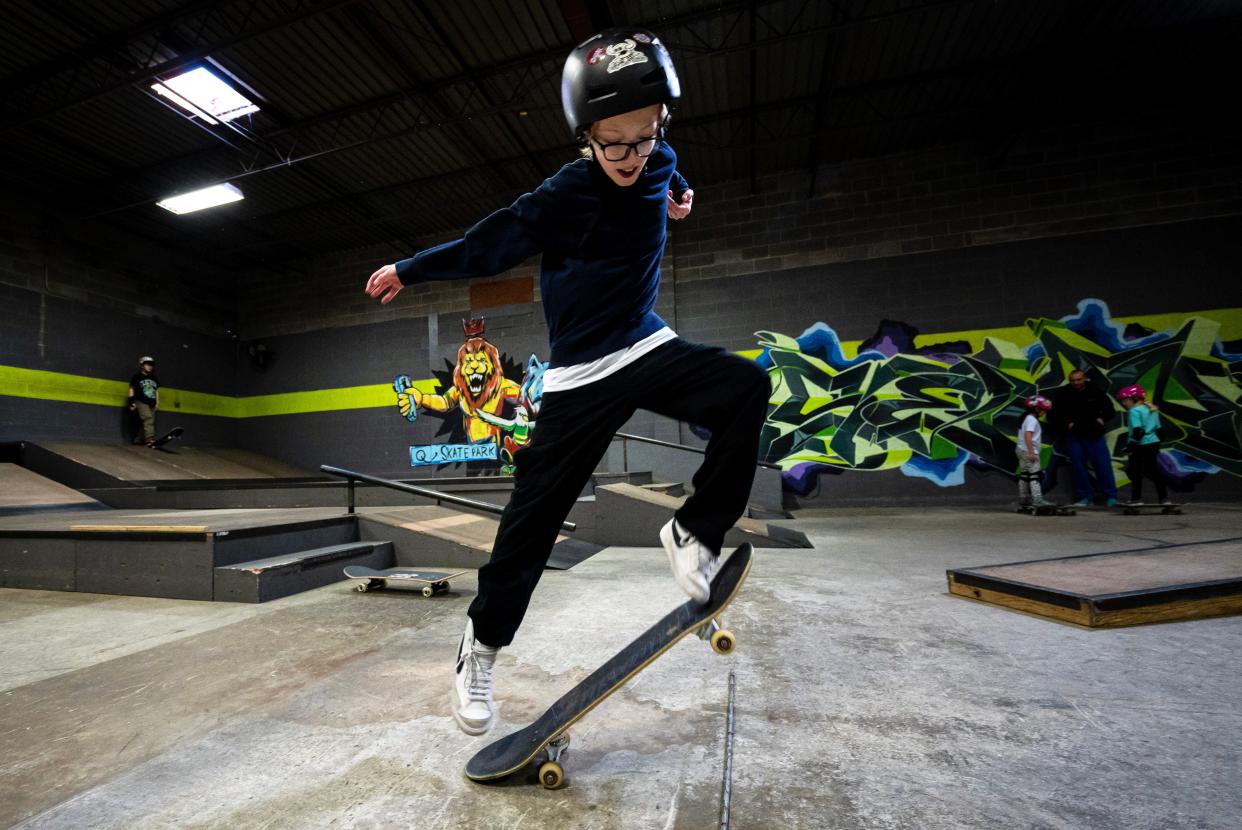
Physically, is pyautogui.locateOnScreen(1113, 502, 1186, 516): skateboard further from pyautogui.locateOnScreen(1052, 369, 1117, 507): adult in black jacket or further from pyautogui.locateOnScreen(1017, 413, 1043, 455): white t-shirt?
pyautogui.locateOnScreen(1017, 413, 1043, 455): white t-shirt

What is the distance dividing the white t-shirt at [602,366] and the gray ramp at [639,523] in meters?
3.45

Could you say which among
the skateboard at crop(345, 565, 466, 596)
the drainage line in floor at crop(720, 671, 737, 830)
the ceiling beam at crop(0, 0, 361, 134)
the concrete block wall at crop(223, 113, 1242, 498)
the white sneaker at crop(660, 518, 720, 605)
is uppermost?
the ceiling beam at crop(0, 0, 361, 134)

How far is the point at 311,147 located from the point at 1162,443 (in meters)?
13.2

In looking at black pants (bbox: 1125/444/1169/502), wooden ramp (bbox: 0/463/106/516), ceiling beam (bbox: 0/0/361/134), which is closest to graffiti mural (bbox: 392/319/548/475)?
wooden ramp (bbox: 0/463/106/516)

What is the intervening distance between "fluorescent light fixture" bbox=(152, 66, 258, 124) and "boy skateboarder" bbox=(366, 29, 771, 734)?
26.3 ft

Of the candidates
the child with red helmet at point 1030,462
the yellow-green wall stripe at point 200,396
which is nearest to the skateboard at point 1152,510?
the child with red helmet at point 1030,462

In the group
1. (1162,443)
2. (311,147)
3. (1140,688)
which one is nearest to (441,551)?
(1140,688)

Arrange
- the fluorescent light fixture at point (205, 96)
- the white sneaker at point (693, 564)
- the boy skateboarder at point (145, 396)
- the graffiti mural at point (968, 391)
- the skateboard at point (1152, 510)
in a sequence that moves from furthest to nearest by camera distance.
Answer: the boy skateboarder at point (145, 396), the graffiti mural at point (968, 391), the fluorescent light fixture at point (205, 96), the skateboard at point (1152, 510), the white sneaker at point (693, 564)

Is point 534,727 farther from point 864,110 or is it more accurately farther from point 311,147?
point 311,147

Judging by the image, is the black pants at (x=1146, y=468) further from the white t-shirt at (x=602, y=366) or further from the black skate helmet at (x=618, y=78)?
the black skate helmet at (x=618, y=78)

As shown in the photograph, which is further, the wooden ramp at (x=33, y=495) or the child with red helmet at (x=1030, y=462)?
the child with red helmet at (x=1030, y=462)

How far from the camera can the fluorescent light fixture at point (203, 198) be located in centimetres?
856

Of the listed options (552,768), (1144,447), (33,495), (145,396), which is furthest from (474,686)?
(145,396)

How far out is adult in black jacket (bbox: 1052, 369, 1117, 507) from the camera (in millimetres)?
6957
